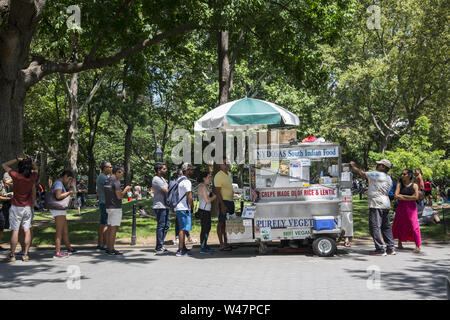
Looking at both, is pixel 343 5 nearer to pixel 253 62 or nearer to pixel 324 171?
pixel 324 171

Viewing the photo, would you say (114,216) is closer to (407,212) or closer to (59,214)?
(59,214)

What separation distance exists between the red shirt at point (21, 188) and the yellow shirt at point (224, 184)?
3.84 m

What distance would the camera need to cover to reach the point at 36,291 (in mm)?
6812

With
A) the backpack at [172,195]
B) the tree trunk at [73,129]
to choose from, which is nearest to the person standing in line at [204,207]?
the backpack at [172,195]

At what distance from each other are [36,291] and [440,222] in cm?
1215

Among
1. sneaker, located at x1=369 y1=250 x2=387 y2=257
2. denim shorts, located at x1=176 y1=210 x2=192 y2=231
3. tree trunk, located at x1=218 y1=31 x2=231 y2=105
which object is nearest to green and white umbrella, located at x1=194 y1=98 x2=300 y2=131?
denim shorts, located at x1=176 y1=210 x2=192 y2=231

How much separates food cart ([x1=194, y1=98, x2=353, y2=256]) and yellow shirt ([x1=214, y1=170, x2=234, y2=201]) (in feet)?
1.95

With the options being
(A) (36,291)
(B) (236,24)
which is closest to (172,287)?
(A) (36,291)

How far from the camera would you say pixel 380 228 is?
34.1ft

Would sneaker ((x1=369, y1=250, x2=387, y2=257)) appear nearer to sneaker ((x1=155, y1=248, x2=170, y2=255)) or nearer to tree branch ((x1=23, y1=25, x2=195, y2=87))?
sneaker ((x1=155, y1=248, x2=170, y2=255))

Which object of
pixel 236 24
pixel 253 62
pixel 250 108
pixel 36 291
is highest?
pixel 253 62

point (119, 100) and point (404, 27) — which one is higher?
point (404, 27)

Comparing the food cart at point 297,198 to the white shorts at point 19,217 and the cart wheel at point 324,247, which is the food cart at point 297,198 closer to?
the cart wheel at point 324,247

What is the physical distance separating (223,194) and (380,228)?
3494 mm
